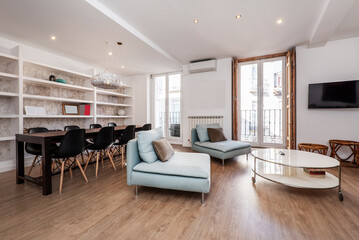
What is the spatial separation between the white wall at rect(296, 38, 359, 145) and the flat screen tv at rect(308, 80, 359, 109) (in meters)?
0.14

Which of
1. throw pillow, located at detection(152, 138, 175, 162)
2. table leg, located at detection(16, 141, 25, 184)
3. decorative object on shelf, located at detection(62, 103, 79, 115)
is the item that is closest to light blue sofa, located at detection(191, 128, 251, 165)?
throw pillow, located at detection(152, 138, 175, 162)

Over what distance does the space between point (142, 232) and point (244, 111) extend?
158 inches

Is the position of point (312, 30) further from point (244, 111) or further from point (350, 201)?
point (350, 201)

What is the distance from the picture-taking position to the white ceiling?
7.60 ft

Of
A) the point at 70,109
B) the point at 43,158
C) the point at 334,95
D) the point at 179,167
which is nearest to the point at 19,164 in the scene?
the point at 43,158

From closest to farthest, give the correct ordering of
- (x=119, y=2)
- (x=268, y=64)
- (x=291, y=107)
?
1. (x=119, y=2)
2. (x=291, y=107)
3. (x=268, y=64)

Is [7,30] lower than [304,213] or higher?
higher

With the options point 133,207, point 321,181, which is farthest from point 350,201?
point 133,207

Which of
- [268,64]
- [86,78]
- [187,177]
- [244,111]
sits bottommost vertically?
[187,177]

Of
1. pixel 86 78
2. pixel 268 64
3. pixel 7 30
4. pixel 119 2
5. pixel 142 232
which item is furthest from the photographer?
pixel 86 78

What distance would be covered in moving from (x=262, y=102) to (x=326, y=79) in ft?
4.40

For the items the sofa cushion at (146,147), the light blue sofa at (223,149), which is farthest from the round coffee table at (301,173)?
the sofa cushion at (146,147)

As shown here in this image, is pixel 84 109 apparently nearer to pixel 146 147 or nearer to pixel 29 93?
pixel 29 93

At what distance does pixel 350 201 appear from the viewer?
70.7 inches
